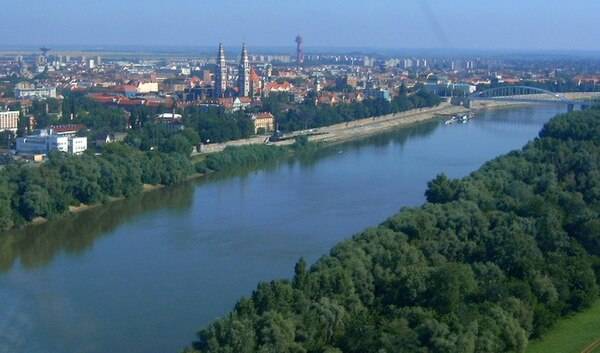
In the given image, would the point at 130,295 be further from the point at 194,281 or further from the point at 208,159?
the point at 208,159

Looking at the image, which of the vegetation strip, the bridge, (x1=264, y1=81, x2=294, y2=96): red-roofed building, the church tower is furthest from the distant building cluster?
the bridge

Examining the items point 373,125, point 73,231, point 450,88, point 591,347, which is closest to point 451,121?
point 373,125

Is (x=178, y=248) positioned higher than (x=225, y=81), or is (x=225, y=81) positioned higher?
(x=225, y=81)

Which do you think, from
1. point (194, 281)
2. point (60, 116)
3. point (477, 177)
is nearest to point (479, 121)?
point (60, 116)

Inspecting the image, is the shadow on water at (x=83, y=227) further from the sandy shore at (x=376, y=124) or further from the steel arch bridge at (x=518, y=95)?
the steel arch bridge at (x=518, y=95)

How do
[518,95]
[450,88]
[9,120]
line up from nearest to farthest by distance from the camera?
[9,120] < [518,95] < [450,88]

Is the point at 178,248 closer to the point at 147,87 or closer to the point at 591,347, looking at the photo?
the point at 591,347
